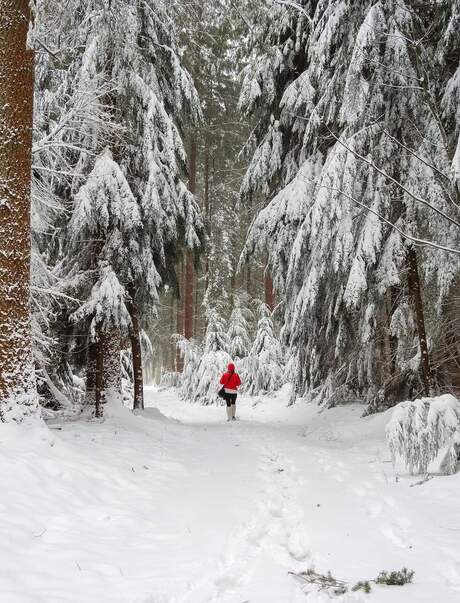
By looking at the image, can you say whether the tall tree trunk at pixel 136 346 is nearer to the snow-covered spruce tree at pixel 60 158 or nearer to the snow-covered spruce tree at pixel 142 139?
the snow-covered spruce tree at pixel 142 139

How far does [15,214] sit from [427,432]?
202 inches

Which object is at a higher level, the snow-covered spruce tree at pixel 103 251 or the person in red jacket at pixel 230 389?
the snow-covered spruce tree at pixel 103 251

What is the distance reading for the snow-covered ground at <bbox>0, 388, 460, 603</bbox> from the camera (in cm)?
288

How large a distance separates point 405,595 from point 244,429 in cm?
777

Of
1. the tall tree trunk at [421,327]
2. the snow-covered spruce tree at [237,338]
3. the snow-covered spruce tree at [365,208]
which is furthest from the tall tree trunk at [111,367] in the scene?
the snow-covered spruce tree at [237,338]

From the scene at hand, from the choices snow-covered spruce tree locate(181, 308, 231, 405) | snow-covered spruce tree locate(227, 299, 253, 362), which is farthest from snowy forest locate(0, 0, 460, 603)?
snow-covered spruce tree locate(227, 299, 253, 362)

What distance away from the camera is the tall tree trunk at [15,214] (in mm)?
5086

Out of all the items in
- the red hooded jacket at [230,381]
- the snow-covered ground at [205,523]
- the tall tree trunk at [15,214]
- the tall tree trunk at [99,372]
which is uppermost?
the tall tree trunk at [15,214]

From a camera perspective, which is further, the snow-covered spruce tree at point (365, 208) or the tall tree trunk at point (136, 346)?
the tall tree trunk at point (136, 346)

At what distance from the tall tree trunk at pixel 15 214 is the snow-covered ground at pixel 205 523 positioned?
1.57 feet

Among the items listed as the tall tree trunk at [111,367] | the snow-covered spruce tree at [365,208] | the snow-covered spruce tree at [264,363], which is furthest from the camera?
the snow-covered spruce tree at [264,363]

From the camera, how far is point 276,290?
11281 millimetres

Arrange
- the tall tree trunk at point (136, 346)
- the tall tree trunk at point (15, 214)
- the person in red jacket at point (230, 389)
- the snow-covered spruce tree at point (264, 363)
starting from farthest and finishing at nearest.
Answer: the snow-covered spruce tree at point (264, 363) < the person in red jacket at point (230, 389) < the tall tree trunk at point (136, 346) < the tall tree trunk at point (15, 214)

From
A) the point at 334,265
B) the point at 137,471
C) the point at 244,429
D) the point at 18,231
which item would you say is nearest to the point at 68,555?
the point at 137,471
